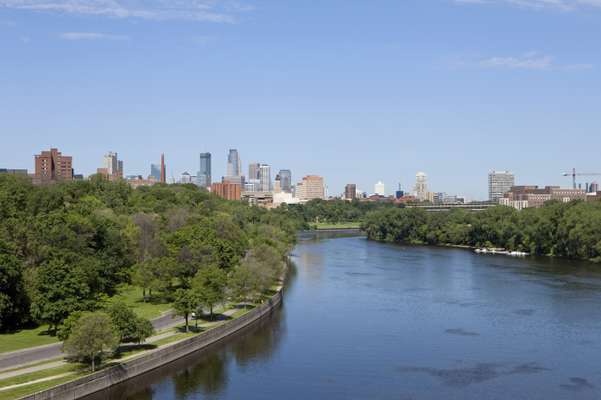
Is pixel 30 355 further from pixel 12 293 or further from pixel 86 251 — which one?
pixel 86 251

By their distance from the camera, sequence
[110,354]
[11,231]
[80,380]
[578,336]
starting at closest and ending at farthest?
[80,380] < [110,354] < [578,336] < [11,231]

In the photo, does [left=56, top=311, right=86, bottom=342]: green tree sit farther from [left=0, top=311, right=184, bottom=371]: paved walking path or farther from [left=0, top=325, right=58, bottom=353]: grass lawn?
[left=0, top=325, right=58, bottom=353]: grass lawn

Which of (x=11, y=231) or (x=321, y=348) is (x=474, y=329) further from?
(x=11, y=231)

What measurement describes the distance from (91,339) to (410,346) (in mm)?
20524

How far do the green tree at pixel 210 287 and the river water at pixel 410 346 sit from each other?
10.4 feet

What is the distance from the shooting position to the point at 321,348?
45688 millimetres

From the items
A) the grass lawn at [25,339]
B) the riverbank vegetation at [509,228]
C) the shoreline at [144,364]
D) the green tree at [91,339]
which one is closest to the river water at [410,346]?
the shoreline at [144,364]

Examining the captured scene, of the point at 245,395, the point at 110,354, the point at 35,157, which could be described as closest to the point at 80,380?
the point at 110,354

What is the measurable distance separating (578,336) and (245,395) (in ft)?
82.4

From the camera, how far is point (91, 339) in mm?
36000

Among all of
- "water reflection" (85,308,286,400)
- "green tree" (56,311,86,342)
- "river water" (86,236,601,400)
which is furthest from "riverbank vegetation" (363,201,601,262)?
"green tree" (56,311,86,342)

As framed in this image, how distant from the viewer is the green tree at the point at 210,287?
160 ft

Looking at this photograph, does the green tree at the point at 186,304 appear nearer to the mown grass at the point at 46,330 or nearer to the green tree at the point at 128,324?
the mown grass at the point at 46,330

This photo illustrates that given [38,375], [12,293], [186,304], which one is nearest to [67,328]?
[38,375]
